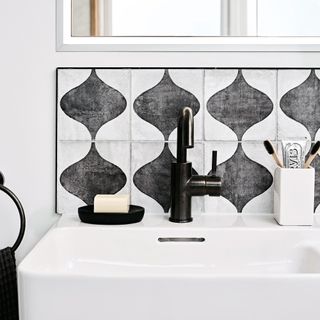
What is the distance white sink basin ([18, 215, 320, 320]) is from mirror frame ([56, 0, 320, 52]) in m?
0.41

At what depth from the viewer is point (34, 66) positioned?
133 cm

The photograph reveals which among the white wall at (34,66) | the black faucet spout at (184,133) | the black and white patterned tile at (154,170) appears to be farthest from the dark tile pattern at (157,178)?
the white wall at (34,66)

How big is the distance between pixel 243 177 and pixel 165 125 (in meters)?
0.23

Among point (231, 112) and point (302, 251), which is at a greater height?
point (231, 112)

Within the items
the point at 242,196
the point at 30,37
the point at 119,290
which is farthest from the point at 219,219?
the point at 30,37

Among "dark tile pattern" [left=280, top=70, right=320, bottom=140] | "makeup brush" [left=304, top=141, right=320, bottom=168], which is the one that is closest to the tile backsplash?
"dark tile pattern" [left=280, top=70, right=320, bottom=140]

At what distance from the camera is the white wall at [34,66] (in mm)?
1324

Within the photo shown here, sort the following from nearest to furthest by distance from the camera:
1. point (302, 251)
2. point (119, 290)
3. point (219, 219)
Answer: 1. point (119, 290)
2. point (302, 251)
3. point (219, 219)

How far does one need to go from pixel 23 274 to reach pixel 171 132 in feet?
2.01

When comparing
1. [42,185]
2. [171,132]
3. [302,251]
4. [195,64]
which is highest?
[195,64]

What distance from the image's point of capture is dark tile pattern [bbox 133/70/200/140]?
1327mm

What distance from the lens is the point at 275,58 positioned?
4.36 feet

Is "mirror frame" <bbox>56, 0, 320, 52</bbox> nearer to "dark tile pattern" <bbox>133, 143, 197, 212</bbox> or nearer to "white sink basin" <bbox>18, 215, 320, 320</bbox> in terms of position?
"dark tile pattern" <bbox>133, 143, 197, 212</bbox>

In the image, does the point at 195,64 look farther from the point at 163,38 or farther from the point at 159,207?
the point at 159,207
